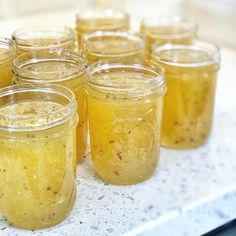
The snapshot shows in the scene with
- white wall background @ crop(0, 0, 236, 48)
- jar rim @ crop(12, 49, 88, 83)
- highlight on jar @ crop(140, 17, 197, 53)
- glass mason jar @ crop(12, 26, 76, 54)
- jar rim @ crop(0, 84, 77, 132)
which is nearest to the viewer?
jar rim @ crop(0, 84, 77, 132)

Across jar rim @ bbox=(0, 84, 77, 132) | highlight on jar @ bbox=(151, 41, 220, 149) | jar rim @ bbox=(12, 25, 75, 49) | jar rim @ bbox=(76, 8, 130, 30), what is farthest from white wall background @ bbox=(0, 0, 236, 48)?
jar rim @ bbox=(0, 84, 77, 132)

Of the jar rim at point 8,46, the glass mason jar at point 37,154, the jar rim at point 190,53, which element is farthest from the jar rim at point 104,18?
the glass mason jar at point 37,154

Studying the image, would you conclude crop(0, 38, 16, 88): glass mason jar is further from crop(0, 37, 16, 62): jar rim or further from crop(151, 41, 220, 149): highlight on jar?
crop(151, 41, 220, 149): highlight on jar

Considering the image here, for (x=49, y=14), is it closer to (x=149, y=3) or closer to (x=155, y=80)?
(x=149, y=3)

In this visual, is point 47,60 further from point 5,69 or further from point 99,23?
point 99,23

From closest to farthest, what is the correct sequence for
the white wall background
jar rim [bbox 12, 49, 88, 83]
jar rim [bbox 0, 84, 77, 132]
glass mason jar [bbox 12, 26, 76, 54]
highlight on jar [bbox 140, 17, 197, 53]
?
jar rim [bbox 0, 84, 77, 132] < jar rim [bbox 12, 49, 88, 83] < glass mason jar [bbox 12, 26, 76, 54] < highlight on jar [bbox 140, 17, 197, 53] < the white wall background

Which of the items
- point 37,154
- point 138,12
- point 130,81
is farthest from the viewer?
point 138,12

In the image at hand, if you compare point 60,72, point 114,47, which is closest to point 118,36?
point 114,47

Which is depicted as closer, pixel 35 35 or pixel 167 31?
Answer: pixel 35 35
